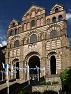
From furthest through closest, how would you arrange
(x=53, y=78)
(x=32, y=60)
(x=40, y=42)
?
(x=32, y=60), (x=40, y=42), (x=53, y=78)

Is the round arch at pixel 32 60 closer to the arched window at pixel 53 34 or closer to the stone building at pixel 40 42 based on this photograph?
the stone building at pixel 40 42

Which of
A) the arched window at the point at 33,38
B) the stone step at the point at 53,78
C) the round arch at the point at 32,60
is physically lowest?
the stone step at the point at 53,78

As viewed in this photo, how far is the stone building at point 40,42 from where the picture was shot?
47.0 m

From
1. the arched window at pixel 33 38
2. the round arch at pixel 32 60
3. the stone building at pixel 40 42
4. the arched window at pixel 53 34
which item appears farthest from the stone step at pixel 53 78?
the arched window at pixel 33 38

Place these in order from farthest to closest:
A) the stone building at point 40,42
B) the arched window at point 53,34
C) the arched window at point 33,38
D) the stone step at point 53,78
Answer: the arched window at point 33,38, the arched window at point 53,34, the stone building at point 40,42, the stone step at point 53,78

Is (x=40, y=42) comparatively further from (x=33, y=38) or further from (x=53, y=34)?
(x=53, y=34)

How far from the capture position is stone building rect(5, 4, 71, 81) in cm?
4697

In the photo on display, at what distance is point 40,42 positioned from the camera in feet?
166

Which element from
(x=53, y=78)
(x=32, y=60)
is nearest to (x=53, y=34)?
(x=32, y=60)

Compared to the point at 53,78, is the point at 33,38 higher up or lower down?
higher up

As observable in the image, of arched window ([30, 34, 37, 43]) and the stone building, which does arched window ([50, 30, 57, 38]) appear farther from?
arched window ([30, 34, 37, 43])

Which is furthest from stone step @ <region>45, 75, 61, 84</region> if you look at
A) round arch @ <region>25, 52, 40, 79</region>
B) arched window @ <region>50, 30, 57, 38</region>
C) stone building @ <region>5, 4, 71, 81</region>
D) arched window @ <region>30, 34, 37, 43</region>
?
arched window @ <region>30, 34, 37, 43</region>

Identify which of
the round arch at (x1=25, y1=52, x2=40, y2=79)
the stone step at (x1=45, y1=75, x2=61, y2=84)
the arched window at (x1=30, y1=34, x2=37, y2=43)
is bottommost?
the stone step at (x1=45, y1=75, x2=61, y2=84)

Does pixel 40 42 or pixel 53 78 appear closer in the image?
pixel 53 78
